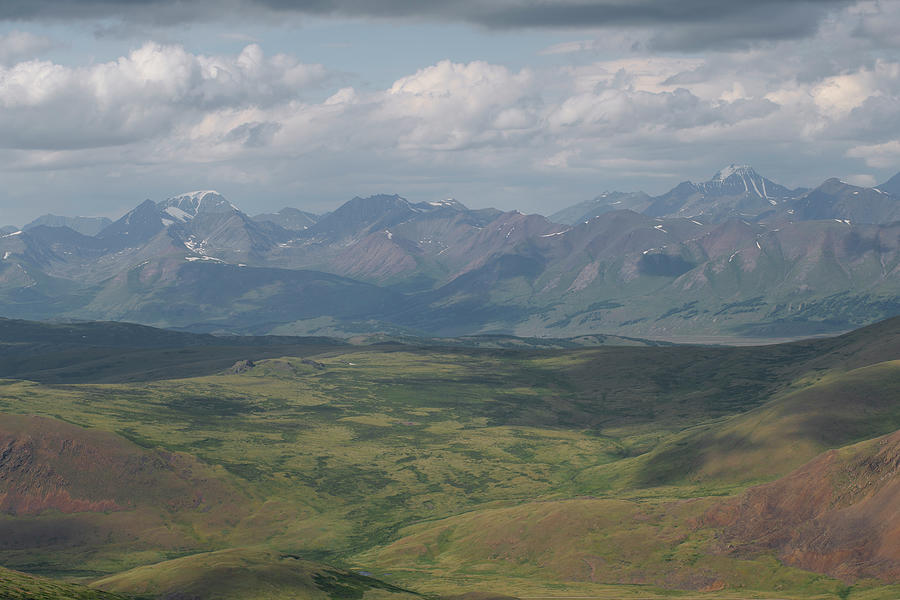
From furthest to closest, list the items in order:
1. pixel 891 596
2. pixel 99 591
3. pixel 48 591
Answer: pixel 891 596 → pixel 99 591 → pixel 48 591

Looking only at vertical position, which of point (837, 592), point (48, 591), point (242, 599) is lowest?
point (837, 592)

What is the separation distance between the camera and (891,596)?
188m

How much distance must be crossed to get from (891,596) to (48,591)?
511ft

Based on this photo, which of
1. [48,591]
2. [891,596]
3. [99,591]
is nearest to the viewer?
[48,591]

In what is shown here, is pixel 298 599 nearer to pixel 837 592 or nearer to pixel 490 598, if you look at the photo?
pixel 490 598

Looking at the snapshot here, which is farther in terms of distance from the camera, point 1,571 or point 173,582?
point 173,582

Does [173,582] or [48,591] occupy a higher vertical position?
[48,591]

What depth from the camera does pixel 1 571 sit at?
168 meters

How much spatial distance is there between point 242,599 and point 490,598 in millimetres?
50359

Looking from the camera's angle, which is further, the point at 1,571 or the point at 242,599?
the point at 242,599

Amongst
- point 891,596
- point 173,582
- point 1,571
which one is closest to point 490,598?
point 173,582

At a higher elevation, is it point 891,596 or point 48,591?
point 48,591

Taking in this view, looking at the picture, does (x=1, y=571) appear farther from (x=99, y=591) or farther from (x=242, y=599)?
(x=242, y=599)

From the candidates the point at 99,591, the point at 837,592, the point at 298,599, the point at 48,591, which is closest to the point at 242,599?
the point at 298,599
